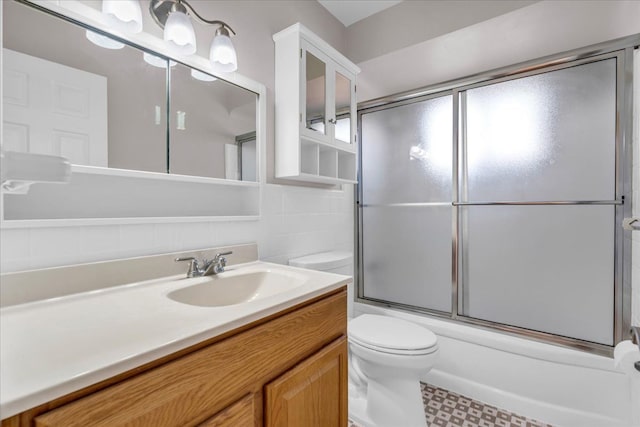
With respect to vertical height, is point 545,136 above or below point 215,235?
above

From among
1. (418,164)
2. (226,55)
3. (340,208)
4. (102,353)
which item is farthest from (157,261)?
(418,164)

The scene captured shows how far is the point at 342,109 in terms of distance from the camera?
1.91 meters

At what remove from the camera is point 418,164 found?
2.18 meters

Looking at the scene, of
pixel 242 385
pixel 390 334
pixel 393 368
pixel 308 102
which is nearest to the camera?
pixel 242 385

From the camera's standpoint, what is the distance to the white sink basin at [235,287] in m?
1.07

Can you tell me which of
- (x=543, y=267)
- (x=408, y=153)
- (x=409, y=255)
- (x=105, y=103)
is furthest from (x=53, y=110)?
(x=543, y=267)

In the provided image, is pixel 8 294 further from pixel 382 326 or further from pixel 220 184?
pixel 382 326

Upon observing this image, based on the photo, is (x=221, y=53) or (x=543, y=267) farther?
(x=543, y=267)

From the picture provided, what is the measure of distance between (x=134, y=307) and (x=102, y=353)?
0.29m

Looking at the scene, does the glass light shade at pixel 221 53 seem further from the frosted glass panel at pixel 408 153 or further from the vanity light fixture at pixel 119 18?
the frosted glass panel at pixel 408 153

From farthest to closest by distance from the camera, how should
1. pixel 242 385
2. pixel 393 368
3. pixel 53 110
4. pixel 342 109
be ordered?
pixel 342 109 < pixel 393 368 < pixel 53 110 < pixel 242 385

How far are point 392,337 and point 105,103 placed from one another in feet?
5.00

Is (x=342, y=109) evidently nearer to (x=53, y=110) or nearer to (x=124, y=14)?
(x=124, y=14)

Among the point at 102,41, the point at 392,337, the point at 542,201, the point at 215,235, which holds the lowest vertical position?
the point at 392,337
